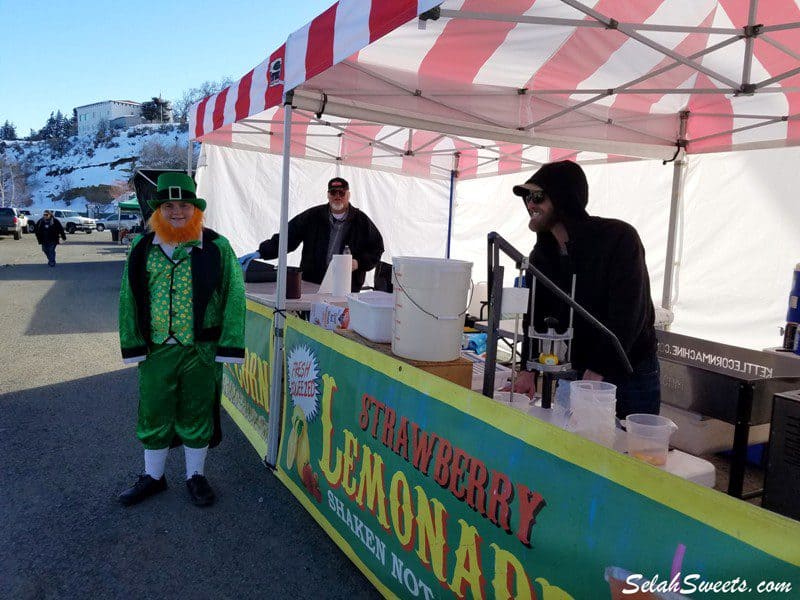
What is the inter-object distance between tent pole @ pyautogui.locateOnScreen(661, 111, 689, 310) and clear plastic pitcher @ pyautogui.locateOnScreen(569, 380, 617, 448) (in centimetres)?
461

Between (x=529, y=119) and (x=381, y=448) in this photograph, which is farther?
(x=529, y=119)

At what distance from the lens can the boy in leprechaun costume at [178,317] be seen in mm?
3096

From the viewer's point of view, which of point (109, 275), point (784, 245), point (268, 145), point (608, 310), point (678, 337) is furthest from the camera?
point (109, 275)

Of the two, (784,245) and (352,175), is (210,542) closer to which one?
(784,245)

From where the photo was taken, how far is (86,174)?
358ft

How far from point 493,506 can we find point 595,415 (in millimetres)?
439

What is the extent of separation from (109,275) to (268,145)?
11.3 meters

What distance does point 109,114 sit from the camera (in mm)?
140750

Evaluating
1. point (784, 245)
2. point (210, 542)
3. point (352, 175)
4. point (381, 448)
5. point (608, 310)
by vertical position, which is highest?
point (352, 175)

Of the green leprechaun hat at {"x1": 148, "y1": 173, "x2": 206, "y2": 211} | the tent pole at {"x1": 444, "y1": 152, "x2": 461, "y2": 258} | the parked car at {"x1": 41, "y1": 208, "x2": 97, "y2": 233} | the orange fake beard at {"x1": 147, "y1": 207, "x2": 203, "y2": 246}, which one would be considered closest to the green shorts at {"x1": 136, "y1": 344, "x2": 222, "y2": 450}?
the orange fake beard at {"x1": 147, "y1": 207, "x2": 203, "y2": 246}

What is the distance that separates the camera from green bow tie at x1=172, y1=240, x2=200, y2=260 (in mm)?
3111

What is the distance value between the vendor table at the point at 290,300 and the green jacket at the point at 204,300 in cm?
40

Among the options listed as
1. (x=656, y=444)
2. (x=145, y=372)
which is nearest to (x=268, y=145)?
(x=145, y=372)

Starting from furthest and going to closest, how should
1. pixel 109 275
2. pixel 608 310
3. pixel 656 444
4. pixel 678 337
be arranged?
1. pixel 109 275
2. pixel 678 337
3. pixel 608 310
4. pixel 656 444
